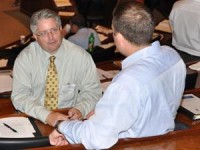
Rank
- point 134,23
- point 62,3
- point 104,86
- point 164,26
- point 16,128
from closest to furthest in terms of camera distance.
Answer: point 134,23
point 16,128
point 104,86
point 164,26
point 62,3

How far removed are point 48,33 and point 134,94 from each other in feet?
3.18

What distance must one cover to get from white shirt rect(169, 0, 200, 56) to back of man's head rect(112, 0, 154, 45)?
6.93 feet

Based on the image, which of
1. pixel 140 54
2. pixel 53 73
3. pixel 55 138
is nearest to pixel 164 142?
pixel 140 54

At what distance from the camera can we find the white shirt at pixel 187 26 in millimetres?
3865

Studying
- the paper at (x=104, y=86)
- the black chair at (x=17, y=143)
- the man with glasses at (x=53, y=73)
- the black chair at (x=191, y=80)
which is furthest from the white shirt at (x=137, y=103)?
the black chair at (x=191, y=80)

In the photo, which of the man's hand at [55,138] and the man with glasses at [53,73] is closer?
the man's hand at [55,138]

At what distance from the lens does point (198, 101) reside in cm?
256

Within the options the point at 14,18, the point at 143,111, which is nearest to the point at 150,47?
the point at 143,111

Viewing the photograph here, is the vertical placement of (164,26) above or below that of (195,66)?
below

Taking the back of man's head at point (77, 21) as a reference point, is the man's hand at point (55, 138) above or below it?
above

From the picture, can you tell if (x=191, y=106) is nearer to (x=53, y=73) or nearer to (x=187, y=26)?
(x=53, y=73)

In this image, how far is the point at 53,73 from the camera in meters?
2.67

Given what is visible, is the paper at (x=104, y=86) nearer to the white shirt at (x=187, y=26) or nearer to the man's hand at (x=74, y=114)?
the man's hand at (x=74, y=114)

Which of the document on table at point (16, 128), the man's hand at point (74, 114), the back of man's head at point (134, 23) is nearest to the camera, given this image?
the back of man's head at point (134, 23)
